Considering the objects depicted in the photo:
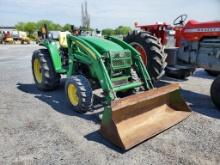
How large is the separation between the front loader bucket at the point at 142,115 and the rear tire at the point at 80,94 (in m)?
0.91

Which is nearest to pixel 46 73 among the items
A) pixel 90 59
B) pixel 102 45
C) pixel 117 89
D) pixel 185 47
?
pixel 90 59

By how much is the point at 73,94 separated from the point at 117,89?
84 cm

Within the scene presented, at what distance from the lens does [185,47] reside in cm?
671

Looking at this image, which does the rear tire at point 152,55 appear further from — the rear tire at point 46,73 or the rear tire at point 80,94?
the rear tire at point 46,73

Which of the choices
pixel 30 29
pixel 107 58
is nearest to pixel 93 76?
pixel 107 58

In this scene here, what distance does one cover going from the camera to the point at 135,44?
6.36 m

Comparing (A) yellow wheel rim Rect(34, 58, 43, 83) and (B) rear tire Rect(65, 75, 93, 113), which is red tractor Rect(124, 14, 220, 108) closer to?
(B) rear tire Rect(65, 75, 93, 113)

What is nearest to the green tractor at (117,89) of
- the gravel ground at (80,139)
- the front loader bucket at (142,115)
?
the front loader bucket at (142,115)

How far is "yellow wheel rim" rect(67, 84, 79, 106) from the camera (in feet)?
15.9

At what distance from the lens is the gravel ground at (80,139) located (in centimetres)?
332

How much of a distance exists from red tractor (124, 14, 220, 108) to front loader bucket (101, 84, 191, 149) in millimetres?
1052

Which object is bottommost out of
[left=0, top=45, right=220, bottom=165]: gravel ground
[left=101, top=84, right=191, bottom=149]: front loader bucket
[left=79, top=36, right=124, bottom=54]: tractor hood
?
[left=0, top=45, right=220, bottom=165]: gravel ground

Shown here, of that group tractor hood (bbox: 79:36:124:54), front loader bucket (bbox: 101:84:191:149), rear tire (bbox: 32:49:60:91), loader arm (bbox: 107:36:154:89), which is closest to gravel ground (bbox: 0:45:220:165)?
front loader bucket (bbox: 101:84:191:149)

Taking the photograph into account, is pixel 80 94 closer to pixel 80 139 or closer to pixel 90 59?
pixel 90 59
